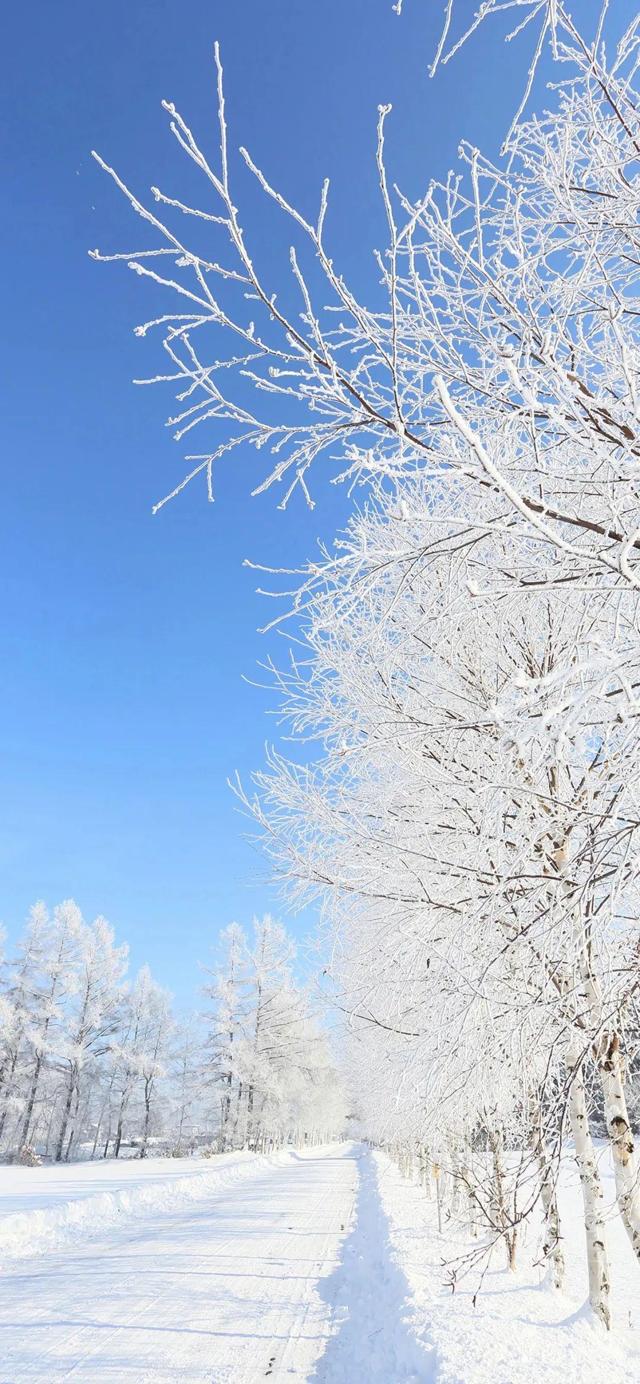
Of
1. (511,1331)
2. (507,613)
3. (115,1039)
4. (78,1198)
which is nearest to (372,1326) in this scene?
(511,1331)

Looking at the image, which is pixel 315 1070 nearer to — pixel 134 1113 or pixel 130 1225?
pixel 134 1113

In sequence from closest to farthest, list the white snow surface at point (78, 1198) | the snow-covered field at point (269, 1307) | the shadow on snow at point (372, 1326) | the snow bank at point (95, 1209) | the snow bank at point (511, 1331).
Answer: the snow bank at point (511, 1331) < the snow-covered field at point (269, 1307) < the shadow on snow at point (372, 1326) < the snow bank at point (95, 1209) < the white snow surface at point (78, 1198)

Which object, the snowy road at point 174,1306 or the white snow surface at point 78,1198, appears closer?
the snowy road at point 174,1306

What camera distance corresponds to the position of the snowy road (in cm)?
534

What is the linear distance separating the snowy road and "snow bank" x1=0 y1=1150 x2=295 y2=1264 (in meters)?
0.46

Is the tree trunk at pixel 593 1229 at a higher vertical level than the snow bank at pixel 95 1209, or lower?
higher

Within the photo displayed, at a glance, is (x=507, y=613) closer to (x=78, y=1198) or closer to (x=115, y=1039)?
(x=78, y=1198)

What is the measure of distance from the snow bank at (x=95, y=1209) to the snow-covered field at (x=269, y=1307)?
1.6 inches

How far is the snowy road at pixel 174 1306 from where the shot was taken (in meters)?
5.34

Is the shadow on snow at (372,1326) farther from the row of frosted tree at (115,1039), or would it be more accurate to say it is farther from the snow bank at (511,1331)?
the row of frosted tree at (115,1039)

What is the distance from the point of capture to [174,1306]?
695 centimetres

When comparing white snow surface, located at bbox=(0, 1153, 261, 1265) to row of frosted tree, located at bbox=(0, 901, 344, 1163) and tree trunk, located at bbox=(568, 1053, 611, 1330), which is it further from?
row of frosted tree, located at bbox=(0, 901, 344, 1163)

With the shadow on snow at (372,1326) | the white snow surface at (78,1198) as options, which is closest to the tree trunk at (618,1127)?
the shadow on snow at (372,1326)

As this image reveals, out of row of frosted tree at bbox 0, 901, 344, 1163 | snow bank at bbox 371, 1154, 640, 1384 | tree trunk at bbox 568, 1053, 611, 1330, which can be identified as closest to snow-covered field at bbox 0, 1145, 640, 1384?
snow bank at bbox 371, 1154, 640, 1384
